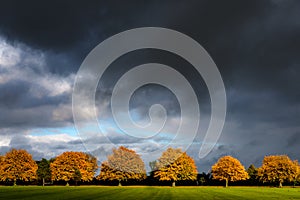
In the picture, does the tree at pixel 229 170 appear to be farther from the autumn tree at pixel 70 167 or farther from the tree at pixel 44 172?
the tree at pixel 44 172

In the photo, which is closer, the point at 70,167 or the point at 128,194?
the point at 128,194

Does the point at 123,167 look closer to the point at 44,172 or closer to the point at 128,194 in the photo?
the point at 44,172

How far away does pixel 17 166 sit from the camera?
122250 millimetres

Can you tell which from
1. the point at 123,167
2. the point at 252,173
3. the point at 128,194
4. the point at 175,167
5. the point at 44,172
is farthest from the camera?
the point at 252,173

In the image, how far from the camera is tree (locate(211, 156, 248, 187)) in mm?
119062

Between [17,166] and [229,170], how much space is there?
75.9m

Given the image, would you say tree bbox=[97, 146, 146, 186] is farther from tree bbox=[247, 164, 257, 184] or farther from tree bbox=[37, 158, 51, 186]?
tree bbox=[247, 164, 257, 184]

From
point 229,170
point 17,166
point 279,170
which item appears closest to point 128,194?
point 229,170

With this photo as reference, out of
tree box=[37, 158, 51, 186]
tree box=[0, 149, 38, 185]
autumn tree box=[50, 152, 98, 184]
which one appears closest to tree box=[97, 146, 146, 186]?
autumn tree box=[50, 152, 98, 184]

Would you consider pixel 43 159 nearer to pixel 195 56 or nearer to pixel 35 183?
pixel 35 183

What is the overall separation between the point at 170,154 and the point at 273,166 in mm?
37865

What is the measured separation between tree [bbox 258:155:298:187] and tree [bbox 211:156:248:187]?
345 inches

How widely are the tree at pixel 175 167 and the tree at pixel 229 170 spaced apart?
28.2 ft

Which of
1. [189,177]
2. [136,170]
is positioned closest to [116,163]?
[136,170]
